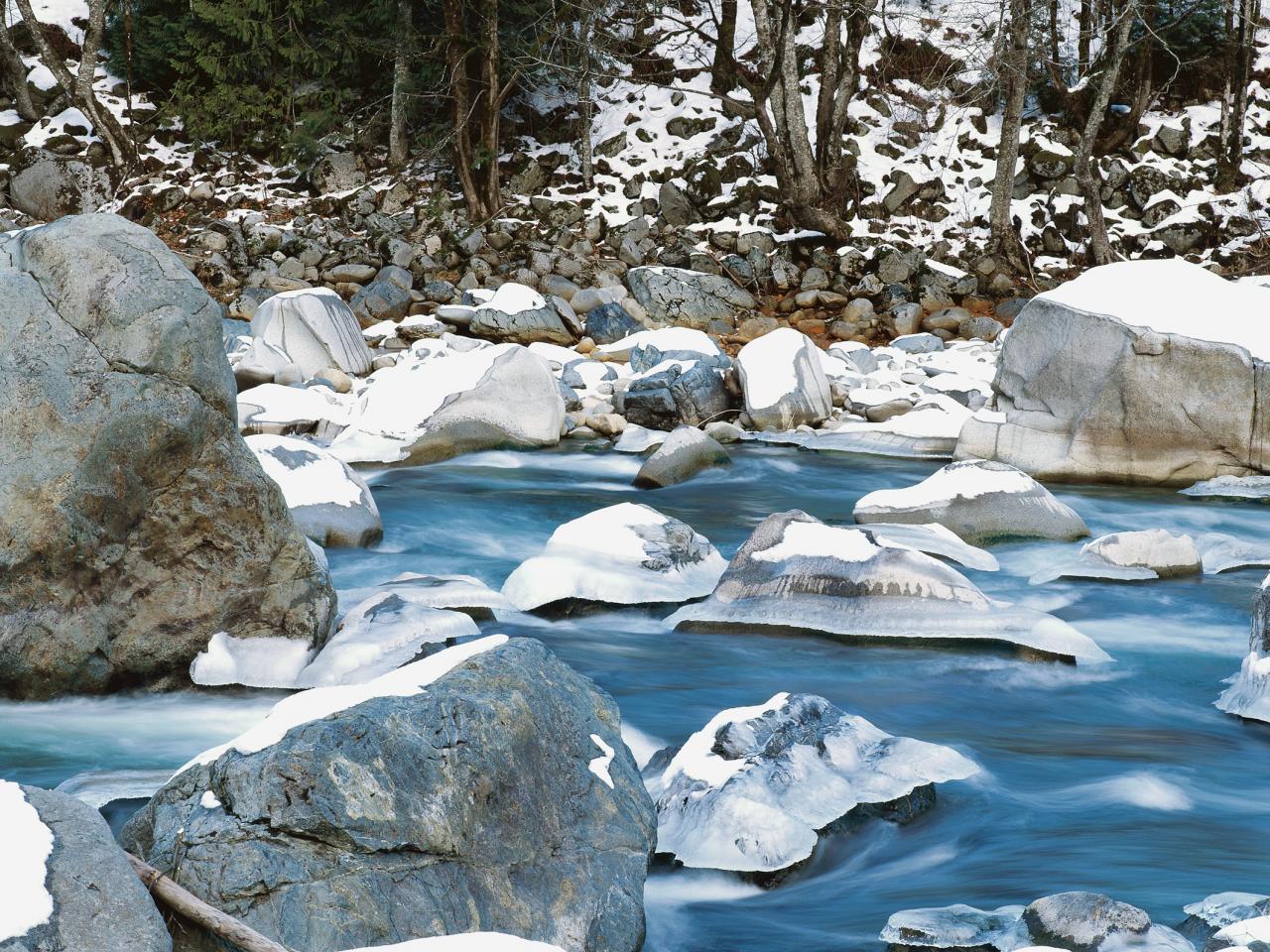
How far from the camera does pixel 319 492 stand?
6.43 metres

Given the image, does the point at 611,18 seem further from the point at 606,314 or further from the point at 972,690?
the point at 972,690

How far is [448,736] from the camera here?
2.62 metres

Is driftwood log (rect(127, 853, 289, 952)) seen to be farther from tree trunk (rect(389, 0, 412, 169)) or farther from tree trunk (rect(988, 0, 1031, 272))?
tree trunk (rect(389, 0, 412, 169))

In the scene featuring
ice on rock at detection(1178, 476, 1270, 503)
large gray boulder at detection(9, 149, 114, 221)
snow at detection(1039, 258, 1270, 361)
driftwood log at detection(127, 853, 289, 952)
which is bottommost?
ice on rock at detection(1178, 476, 1270, 503)

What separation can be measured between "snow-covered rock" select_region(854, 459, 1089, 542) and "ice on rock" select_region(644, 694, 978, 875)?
3081 mm

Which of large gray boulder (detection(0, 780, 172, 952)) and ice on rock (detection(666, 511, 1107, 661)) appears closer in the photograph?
large gray boulder (detection(0, 780, 172, 952))

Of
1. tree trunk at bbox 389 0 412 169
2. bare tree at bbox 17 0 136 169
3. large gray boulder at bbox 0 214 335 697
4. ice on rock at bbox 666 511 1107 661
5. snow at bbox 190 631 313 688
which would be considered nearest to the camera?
large gray boulder at bbox 0 214 335 697

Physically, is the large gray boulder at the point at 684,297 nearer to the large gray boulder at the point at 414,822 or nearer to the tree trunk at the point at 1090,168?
the tree trunk at the point at 1090,168

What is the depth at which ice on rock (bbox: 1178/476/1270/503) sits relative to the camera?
8242 millimetres

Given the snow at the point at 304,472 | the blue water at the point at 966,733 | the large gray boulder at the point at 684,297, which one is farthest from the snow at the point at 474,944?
the large gray boulder at the point at 684,297

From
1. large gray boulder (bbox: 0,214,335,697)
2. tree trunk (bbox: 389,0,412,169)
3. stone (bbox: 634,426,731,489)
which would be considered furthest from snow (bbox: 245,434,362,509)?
tree trunk (bbox: 389,0,412,169)

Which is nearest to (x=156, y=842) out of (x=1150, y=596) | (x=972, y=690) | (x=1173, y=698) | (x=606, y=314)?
(x=972, y=690)

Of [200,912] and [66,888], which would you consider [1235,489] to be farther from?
[66,888]

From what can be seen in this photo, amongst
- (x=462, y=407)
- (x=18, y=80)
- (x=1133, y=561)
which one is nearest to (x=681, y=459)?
(x=462, y=407)
